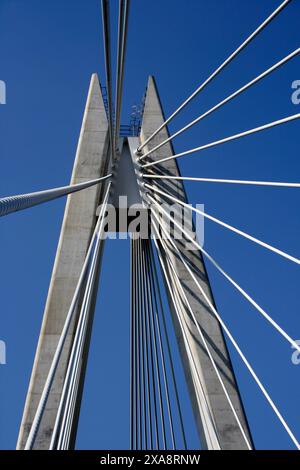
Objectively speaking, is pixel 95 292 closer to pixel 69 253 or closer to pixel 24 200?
pixel 69 253

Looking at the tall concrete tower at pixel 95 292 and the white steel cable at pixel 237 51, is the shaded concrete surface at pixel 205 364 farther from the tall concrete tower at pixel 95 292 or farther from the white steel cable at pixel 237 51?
the white steel cable at pixel 237 51

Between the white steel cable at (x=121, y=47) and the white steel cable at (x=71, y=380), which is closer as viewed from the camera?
the white steel cable at (x=71, y=380)

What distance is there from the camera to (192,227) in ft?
29.5

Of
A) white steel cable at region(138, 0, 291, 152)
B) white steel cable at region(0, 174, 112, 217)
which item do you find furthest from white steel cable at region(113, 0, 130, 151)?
white steel cable at region(0, 174, 112, 217)

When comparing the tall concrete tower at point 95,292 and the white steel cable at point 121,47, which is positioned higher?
the white steel cable at point 121,47

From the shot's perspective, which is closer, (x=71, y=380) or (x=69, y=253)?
(x=71, y=380)

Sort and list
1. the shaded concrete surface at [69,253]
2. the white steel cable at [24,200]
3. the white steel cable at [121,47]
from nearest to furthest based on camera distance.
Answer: the white steel cable at [24,200] → the white steel cable at [121,47] → the shaded concrete surface at [69,253]

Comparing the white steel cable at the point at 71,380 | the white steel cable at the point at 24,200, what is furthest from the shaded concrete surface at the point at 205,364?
the white steel cable at the point at 24,200

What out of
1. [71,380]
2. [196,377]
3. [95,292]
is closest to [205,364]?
[196,377]

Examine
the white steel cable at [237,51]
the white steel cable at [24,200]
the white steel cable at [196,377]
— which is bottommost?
the white steel cable at [196,377]

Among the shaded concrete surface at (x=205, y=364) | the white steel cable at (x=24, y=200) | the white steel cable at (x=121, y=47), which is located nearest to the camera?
the white steel cable at (x=24, y=200)
